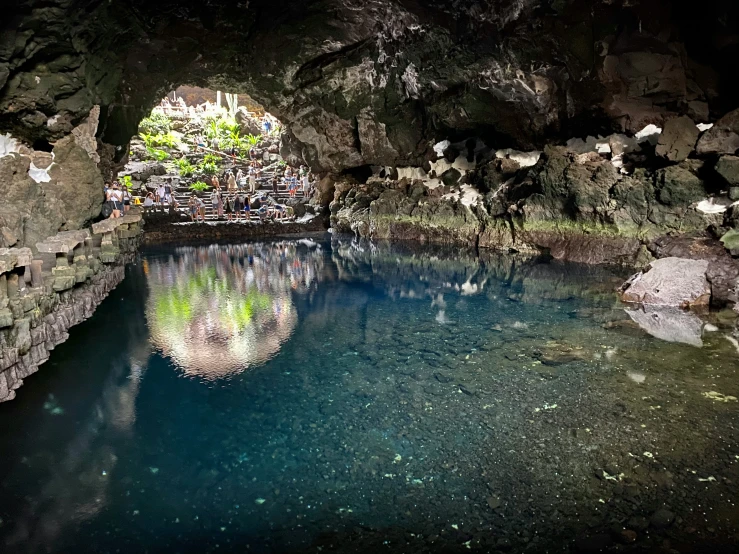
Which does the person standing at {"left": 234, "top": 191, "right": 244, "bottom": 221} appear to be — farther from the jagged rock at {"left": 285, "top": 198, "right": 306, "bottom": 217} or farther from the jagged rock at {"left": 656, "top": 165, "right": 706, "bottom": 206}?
the jagged rock at {"left": 656, "top": 165, "right": 706, "bottom": 206}

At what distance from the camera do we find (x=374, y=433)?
448 centimetres

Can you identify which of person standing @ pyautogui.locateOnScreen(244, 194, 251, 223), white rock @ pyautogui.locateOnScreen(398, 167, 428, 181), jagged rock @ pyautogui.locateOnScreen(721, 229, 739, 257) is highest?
white rock @ pyautogui.locateOnScreen(398, 167, 428, 181)

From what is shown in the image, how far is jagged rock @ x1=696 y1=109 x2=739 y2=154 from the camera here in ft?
37.0

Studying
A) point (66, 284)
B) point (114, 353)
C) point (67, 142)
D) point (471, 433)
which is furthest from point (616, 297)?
point (67, 142)

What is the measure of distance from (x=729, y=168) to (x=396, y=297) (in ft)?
26.9

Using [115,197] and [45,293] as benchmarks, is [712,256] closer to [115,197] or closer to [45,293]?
[45,293]

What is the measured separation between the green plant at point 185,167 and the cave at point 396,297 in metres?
7.17

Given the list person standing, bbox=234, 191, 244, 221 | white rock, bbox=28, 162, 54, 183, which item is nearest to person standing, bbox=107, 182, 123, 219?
person standing, bbox=234, 191, 244, 221

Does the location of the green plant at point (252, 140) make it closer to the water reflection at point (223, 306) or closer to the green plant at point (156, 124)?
the green plant at point (156, 124)

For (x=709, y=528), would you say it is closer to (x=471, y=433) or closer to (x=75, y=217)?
(x=471, y=433)

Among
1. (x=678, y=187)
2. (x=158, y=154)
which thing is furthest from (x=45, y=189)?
(x=158, y=154)

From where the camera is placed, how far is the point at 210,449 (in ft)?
14.1

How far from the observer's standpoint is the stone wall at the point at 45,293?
17.1 feet

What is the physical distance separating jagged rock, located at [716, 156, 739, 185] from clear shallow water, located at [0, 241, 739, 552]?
5.19 m
